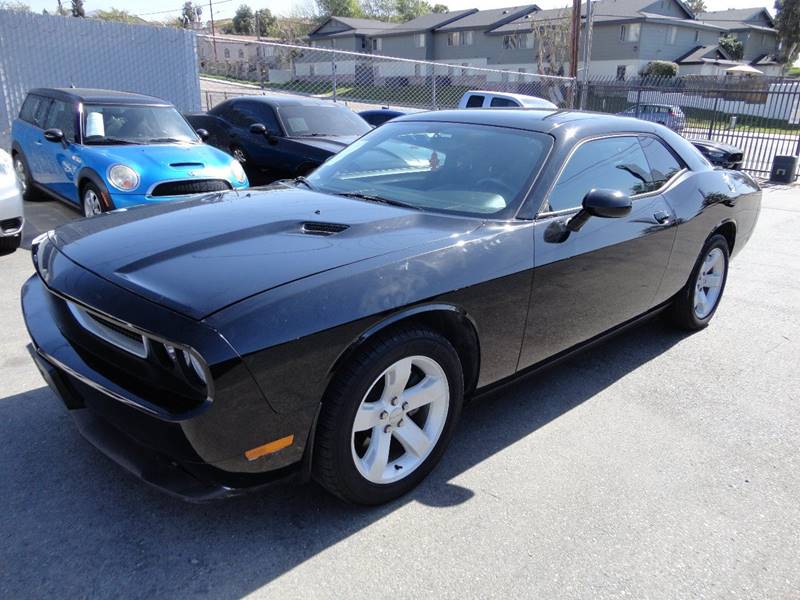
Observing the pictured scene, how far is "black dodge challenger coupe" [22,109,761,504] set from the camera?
6.61 feet

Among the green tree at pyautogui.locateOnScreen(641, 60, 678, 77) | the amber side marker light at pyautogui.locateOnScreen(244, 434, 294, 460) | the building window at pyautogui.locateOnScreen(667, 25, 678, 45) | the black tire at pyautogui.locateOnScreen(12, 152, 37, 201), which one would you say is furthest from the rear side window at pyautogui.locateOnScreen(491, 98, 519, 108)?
the building window at pyautogui.locateOnScreen(667, 25, 678, 45)

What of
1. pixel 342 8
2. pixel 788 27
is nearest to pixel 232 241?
pixel 788 27

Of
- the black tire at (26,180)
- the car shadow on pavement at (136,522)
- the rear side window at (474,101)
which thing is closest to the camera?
the car shadow on pavement at (136,522)

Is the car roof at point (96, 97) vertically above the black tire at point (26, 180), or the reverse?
the car roof at point (96, 97)

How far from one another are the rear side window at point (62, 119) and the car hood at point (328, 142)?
8.72 feet

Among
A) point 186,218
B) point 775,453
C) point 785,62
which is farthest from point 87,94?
point 785,62

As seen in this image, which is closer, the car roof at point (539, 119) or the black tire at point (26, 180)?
the car roof at point (539, 119)

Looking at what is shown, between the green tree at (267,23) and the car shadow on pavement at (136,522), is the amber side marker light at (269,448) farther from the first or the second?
the green tree at (267,23)

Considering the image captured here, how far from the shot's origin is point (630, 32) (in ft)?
145

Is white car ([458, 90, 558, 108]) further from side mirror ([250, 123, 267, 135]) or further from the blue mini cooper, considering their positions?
the blue mini cooper

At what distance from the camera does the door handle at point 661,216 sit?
3.73 meters

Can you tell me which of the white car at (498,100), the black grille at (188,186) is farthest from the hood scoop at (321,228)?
the white car at (498,100)

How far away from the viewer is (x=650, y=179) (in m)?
3.87

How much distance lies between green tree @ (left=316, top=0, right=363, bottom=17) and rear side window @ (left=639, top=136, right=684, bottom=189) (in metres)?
96.1
